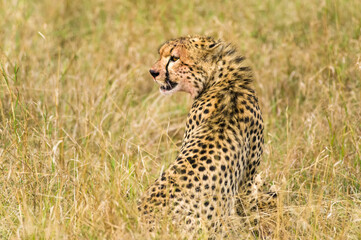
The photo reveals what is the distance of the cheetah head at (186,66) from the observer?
144 inches

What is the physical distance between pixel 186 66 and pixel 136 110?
4.93ft

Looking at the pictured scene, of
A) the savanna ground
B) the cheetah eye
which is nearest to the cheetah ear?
the cheetah eye

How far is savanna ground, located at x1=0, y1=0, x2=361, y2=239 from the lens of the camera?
315 centimetres

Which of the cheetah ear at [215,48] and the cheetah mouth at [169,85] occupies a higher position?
the cheetah ear at [215,48]

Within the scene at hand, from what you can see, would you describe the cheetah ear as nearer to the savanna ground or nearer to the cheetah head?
the cheetah head

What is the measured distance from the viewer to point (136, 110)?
5090mm

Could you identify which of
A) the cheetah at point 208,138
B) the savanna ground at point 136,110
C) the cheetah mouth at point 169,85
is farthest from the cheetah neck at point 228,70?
the savanna ground at point 136,110

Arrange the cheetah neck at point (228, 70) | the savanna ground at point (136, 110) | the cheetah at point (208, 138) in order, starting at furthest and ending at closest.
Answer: the cheetah neck at point (228, 70), the savanna ground at point (136, 110), the cheetah at point (208, 138)

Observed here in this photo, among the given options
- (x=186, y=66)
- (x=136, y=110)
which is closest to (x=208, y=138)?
(x=186, y=66)

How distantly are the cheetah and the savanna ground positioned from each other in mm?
202

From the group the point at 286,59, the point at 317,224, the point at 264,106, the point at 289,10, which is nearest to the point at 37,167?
the point at 317,224

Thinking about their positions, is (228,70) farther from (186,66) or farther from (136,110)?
(136,110)

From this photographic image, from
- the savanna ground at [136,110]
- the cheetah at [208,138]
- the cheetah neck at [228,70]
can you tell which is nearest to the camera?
the cheetah at [208,138]

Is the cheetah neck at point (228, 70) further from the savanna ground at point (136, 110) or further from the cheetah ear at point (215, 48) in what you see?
the savanna ground at point (136, 110)
